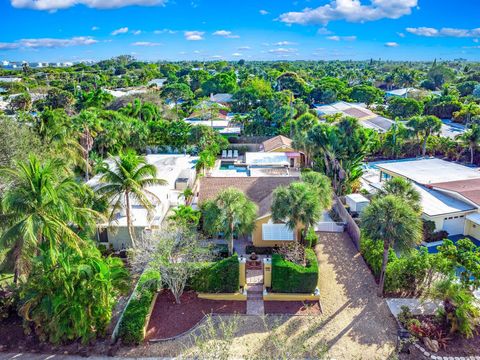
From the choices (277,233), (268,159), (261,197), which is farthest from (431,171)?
(277,233)

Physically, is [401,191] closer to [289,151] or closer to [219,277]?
[219,277]

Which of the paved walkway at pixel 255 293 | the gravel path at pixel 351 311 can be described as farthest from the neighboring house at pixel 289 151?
the paved walkway at pixel 255 293

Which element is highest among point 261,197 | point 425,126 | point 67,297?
point 425,126

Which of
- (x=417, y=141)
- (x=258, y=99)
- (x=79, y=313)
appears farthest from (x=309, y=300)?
(x=258, y=99)

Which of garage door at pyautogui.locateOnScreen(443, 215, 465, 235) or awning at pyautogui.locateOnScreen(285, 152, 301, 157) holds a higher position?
awning at pyautogui.locateOnScreen(285, 152, 301, 157)

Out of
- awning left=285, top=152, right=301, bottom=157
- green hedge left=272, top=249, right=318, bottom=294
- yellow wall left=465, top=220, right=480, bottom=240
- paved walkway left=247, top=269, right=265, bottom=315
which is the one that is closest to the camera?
paved walkway left=247, top=269, right=265, bottom=315

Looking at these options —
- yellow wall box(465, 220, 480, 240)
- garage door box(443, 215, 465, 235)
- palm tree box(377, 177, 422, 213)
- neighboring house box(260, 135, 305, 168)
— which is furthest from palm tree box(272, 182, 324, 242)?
neighboring house box(260, 135, 305, 168)

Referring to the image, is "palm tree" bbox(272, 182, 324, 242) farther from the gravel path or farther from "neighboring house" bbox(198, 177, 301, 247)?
the gravel path
